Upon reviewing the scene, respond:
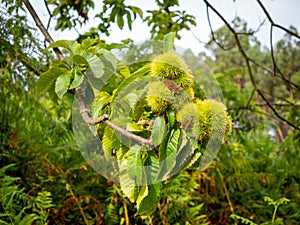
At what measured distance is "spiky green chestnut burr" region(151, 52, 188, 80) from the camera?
482mm

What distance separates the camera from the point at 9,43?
0.99m

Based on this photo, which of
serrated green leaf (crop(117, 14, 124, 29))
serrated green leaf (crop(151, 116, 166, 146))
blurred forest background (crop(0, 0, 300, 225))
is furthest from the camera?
serrated green leaf (crop(117, 14, 124, 29))

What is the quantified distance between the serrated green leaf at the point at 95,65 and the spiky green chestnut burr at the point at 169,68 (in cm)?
10

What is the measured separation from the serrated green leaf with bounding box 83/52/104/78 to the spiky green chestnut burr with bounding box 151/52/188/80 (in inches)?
4.0

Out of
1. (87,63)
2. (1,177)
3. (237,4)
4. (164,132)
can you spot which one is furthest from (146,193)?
(237,4)

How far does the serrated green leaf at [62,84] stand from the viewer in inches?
21.2

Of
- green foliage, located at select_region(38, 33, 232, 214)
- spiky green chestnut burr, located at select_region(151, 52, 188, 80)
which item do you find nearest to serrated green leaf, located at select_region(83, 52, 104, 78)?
green foliage, located at select_region(38, 33, 232, 214)

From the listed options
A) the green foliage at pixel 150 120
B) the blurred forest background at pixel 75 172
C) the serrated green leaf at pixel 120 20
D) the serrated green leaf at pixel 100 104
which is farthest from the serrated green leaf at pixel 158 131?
the serrated green leaf at pixel 120 20

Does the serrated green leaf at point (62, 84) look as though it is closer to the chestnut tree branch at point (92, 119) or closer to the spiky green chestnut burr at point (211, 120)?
the chestnut tree branch at point (92, 119)

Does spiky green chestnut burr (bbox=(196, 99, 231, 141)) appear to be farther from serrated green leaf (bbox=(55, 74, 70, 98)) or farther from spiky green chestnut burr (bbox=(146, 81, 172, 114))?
serrated green leaf (bbox=(55, 74, 70, 98))

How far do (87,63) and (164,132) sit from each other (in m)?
0.19

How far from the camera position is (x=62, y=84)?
55 centimetres

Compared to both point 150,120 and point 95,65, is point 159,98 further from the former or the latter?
point 95,65

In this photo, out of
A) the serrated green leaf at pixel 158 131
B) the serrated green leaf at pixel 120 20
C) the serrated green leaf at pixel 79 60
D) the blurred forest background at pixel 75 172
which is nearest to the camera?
the serrated green leaf at pixel 158 131
